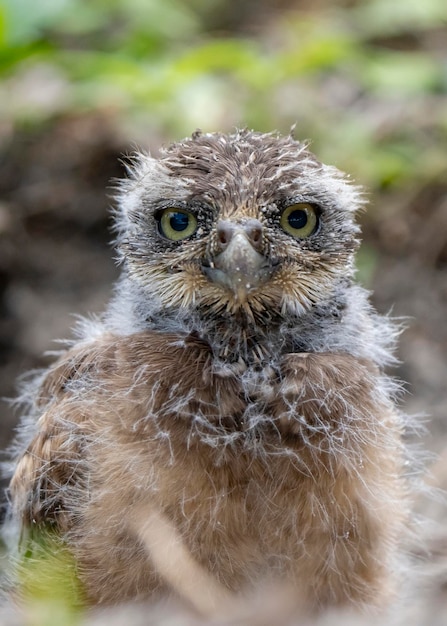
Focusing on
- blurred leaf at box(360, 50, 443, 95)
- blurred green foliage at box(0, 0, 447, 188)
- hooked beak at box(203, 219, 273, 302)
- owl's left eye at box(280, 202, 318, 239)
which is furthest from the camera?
blurred leaf at box(360, 50, 443, 95)

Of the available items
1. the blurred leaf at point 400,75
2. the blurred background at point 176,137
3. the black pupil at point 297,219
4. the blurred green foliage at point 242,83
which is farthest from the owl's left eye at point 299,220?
the blurred leaf at point 400,75

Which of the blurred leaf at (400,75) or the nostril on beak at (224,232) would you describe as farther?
the blurred leaf at (400,75)

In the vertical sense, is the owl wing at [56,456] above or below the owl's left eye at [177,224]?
below

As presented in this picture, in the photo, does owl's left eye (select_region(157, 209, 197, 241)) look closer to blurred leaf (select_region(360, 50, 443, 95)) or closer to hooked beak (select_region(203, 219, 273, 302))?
hooked beak (select_region(203, 219, 273, 302))

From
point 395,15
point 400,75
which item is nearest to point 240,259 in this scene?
point 400,75

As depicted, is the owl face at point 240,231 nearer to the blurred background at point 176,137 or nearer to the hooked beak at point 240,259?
the hooked beak at point 240,259

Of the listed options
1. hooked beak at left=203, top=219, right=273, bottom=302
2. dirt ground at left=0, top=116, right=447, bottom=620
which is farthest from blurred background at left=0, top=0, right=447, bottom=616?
hooked beak at left=203, top=219, right=273, bottom=302
